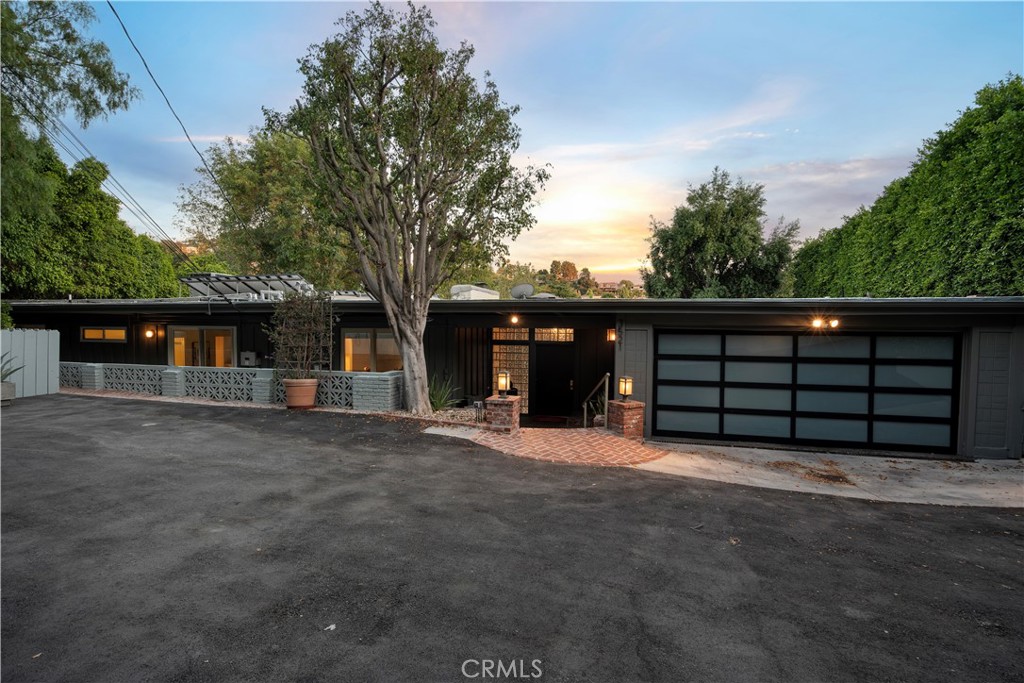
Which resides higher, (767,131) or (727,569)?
(767,131)

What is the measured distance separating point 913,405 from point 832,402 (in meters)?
1.53

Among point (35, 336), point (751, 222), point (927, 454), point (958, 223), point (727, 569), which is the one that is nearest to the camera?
point (727, 569)

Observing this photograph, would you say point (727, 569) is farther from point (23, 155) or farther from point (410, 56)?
point (23, 155)

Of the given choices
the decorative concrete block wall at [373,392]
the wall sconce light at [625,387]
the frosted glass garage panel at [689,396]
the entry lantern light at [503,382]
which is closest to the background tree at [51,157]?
the decorative concrete block wall at [373,392]

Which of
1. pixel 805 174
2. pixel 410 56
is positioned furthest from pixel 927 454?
pixel 805 174

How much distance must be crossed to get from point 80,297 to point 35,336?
9.86 metres

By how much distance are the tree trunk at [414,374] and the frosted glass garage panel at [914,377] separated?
34.2 ft

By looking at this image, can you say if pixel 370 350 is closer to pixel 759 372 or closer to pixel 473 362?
pixel 473 362

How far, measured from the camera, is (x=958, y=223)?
37.7 feet

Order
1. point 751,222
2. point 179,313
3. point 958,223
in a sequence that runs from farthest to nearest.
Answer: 1. point 751,222
2. point 179,313
3. point 958,223

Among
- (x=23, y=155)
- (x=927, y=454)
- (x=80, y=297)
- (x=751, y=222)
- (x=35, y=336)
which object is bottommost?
(x=927, y=454)

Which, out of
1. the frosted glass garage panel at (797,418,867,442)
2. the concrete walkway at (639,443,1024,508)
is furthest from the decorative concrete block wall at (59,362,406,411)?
the frosted glass garage panel at (797,418,867,442)

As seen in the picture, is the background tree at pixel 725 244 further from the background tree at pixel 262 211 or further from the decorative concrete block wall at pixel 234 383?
the decorative concrete block wall at pixel 234 383

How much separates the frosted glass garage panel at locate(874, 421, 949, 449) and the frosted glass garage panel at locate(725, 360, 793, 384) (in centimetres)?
208
